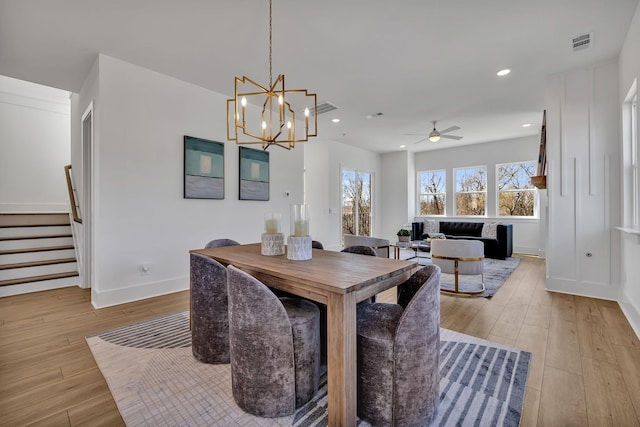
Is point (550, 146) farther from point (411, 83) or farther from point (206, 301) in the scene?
point (206, 301)

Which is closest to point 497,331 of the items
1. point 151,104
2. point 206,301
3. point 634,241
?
point 634,241

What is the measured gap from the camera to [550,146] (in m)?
3.70

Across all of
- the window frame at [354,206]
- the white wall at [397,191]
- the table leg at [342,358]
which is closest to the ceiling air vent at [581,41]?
the table leg at [342,358]

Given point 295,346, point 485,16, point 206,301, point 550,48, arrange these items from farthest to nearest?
point 550,48 → point 485,16 → point 206,301 → point 295,346

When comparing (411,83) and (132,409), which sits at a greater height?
(411,83)

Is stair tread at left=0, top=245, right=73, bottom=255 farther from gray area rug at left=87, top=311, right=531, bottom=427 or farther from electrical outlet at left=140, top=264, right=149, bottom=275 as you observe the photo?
gray area rug at left=87, top=311, right=531, bottom=427

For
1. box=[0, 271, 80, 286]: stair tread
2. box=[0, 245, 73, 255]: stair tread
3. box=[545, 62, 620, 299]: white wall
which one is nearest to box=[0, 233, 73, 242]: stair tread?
box=[0, 245, 73, 255]: stair tread

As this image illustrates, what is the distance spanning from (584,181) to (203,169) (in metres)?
4.87

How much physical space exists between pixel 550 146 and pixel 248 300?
14.0ft

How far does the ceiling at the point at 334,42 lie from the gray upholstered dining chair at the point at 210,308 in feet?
7.05

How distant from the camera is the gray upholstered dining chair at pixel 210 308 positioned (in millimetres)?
1928

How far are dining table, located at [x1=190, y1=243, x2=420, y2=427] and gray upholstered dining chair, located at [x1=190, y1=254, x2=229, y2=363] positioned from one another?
29cm

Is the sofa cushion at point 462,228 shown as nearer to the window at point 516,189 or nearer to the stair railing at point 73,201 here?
the window at point 516,189

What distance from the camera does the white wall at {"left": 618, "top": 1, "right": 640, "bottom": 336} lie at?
2.54 m
